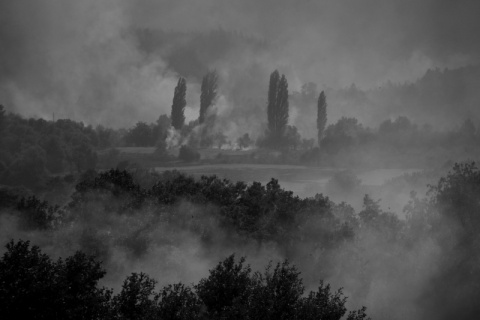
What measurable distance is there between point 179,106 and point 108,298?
129 m

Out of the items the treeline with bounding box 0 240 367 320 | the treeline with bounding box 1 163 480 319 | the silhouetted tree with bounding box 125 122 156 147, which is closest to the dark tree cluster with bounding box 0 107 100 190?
the silhouetted tree with bounding box 125 122 156 147

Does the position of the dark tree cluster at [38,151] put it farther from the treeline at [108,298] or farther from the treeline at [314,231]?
the treeline at [108,298]

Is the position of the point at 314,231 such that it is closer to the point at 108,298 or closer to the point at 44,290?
the point at 108,298

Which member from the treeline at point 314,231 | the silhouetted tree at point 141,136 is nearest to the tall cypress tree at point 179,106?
the silhouetted tree at point 141,136

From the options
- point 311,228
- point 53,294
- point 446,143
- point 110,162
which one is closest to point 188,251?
point 311,228

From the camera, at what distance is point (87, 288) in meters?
31.3

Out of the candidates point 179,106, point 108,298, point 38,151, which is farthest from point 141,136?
point 108,298

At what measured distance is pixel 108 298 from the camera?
104 feet

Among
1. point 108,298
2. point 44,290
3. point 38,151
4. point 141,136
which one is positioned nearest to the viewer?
point 44,290

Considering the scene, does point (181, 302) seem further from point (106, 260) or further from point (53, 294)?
point (106, 260)

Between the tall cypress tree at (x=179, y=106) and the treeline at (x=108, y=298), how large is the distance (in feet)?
404

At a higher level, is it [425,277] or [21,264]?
[21,264]

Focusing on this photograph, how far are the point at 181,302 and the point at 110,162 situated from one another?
9142cm

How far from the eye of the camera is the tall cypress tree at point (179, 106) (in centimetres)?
15625
